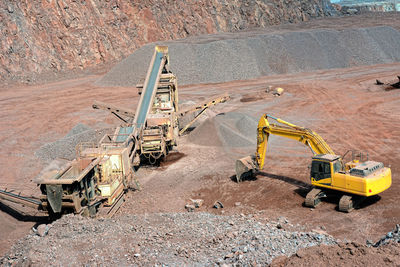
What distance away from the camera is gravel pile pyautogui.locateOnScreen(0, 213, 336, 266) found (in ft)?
28.8

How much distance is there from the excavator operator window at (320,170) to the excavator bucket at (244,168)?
2.89 meters

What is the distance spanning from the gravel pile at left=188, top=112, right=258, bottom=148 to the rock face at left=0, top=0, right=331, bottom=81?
26.8m

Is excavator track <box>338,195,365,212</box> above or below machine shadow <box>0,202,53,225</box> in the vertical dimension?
above

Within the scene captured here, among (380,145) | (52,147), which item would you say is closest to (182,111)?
(52,147)

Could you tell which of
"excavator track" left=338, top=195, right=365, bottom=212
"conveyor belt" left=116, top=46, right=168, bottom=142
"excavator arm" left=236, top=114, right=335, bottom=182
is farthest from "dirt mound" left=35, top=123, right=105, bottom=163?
"excavator track" left=338, top=195, right=365, bottom=212

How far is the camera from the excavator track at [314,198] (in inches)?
516

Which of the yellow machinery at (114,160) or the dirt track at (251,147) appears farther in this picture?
the dirt track at (251,147)

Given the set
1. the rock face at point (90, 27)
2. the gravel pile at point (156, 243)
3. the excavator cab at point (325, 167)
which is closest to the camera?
the gravel pile at point (156, 243)

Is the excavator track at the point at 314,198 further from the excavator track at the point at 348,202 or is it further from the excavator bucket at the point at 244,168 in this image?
the excavator bucket at the point at 244,168

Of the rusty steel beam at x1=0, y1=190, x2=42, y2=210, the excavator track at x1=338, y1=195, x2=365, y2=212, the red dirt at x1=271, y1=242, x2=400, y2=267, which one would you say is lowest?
the excavator track at x1=338, y1=195, x2=365, y2=212

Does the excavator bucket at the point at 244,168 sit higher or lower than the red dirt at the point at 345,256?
lower

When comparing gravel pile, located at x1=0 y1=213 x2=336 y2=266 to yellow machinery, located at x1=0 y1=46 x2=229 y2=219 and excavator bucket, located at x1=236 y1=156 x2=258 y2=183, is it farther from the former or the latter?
excavator bucket, located at x1=236 y1=156 x2=258 y2=183

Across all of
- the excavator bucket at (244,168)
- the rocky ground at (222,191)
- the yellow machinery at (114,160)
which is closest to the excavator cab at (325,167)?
the rocky ground at (222,191)

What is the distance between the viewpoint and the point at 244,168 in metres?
15.7
